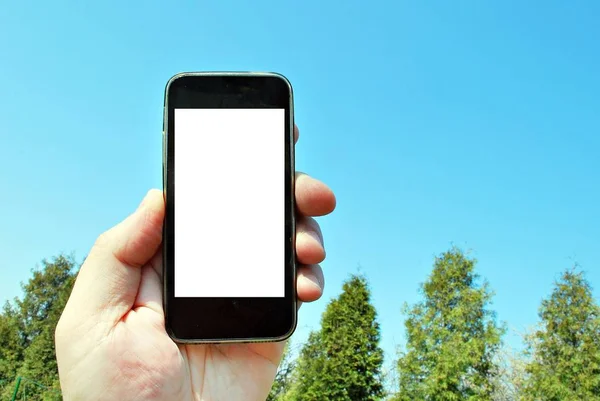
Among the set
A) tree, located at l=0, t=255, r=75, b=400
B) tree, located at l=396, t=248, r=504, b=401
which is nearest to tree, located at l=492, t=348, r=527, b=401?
tree, located at l=396, t=248, r=504, b=401

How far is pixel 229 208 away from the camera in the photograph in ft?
9.11

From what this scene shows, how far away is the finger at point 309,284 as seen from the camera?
2703 millimetres

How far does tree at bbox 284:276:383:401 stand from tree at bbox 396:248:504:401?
1.08m

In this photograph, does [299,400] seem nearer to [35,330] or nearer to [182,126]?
Result: [35,330]

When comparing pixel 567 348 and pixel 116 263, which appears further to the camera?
pixel 567 348

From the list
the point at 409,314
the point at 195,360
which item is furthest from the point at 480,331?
the point at 195,360

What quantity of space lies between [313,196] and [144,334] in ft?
3.13

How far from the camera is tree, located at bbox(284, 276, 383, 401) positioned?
1852 centimetres

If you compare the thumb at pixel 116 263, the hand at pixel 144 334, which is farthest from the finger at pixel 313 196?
the thumb at pixel 116 263

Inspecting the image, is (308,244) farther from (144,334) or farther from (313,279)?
(144,334)

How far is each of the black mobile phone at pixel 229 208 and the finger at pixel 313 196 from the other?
0.04m

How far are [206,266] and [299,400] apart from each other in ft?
58.4

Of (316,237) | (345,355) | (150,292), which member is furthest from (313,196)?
(345,355)

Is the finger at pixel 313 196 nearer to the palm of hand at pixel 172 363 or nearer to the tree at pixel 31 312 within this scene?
the palm of hand at pixel 172 363
